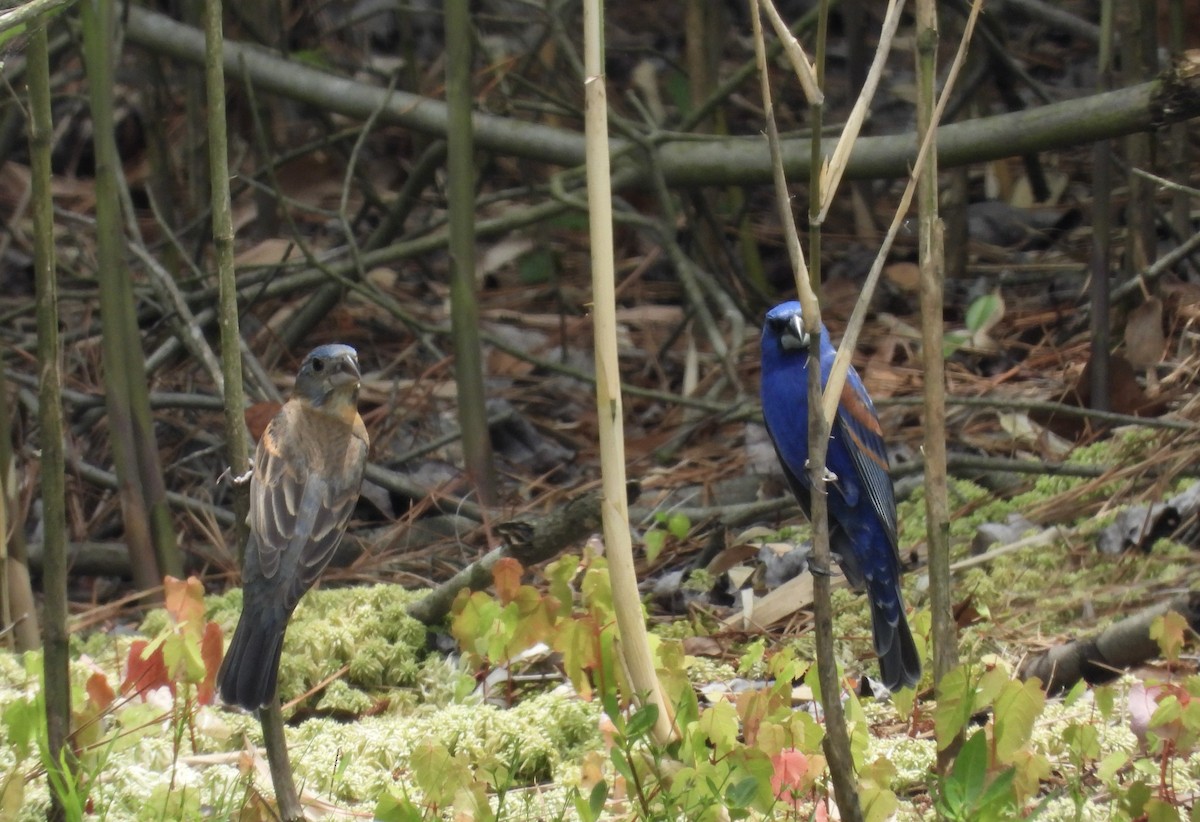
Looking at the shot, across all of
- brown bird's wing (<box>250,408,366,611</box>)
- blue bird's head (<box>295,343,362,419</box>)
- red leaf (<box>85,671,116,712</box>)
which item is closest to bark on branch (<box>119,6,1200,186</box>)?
blue bird's head (<box>295,343,362,419</box>)

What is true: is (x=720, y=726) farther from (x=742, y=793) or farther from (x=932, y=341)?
(x=932, y=341)

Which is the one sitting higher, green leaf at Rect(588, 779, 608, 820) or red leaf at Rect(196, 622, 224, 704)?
red leaf at Rect(196, 622, 224, 704)

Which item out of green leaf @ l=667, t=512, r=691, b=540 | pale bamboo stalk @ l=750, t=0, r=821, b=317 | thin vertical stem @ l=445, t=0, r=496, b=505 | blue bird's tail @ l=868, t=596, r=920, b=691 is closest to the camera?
pale bamboo stalk @ l=750, t=0, r=821, b=317

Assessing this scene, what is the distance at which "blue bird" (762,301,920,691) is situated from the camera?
13.1ft

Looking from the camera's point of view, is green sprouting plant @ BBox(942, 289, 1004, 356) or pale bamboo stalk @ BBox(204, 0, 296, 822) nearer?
pale bamboo stalk @ BBox(204, 0, 296, 822)

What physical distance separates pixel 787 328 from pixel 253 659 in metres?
1.93

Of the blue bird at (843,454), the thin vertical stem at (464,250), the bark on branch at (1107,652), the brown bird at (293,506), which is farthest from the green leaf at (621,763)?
the thin vertical stem at (464,250)

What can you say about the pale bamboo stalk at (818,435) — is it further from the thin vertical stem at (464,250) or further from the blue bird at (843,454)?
the thin vertical stem at (464,250)

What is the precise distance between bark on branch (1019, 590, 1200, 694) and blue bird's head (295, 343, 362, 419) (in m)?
1.88

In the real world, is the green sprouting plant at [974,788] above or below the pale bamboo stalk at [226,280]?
below

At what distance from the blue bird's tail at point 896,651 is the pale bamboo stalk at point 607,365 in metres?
1.21

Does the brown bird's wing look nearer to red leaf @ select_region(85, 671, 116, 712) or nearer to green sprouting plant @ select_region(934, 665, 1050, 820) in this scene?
red leaf @ select_region(85, 671, 116, 712)

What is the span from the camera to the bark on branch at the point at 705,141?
4.64m

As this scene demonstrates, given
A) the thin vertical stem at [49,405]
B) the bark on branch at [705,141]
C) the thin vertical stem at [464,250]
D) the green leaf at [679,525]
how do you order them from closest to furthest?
the thin vertical stem at [49,405]
the green leaf at [679,525]
the bark on branch at [705,141]
the thin vertical stem at [464,250]
